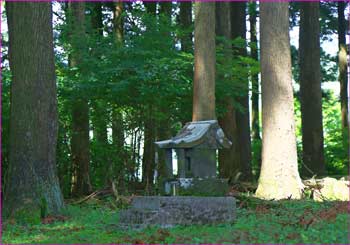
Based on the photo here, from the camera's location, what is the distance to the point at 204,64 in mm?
14469

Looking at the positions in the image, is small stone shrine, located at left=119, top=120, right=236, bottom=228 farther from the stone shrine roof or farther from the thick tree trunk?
the thick tree trunk

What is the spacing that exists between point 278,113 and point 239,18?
790cm

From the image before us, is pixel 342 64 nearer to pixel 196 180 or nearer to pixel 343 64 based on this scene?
pixel 343 64

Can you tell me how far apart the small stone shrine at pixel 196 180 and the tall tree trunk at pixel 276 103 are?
2.69m

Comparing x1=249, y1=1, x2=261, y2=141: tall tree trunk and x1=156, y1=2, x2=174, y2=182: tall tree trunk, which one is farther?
x1=249, y1=1, x2=261, y2=141: tall tree trunk

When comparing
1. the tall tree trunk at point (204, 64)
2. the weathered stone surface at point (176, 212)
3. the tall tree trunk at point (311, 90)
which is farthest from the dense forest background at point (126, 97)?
the weathered stone surface at point (176, 212)

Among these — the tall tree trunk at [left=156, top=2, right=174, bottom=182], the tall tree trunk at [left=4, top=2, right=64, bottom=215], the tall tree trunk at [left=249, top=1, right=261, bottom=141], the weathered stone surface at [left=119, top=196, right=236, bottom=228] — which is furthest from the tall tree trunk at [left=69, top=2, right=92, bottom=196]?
the tall tree trunk at [left=249, top=1, right=261, bottom=141]

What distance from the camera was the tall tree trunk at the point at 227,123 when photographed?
17.0 meters

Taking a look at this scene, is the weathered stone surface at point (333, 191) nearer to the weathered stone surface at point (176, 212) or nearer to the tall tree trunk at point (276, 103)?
the tall tree trunk at point (276, 103)

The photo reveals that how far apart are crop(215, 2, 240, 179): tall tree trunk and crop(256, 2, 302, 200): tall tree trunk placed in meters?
2.63

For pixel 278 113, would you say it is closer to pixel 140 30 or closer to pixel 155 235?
pixel 140 30

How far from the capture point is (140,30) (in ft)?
50.9

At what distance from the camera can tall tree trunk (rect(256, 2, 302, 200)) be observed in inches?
535

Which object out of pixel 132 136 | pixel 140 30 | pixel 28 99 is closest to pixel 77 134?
pixel 132 136
